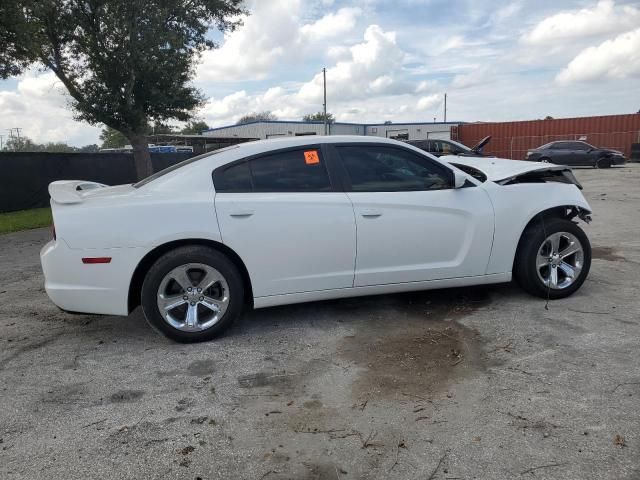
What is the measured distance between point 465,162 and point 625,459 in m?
3.51

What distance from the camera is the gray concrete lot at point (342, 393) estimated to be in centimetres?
247

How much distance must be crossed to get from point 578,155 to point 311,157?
2438 cm

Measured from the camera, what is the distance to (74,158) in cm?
1567

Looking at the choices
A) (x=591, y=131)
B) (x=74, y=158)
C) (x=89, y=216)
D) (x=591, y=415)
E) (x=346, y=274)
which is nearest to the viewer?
(x=591, y=415)

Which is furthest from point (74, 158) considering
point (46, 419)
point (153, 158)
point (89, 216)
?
point (46, 419)

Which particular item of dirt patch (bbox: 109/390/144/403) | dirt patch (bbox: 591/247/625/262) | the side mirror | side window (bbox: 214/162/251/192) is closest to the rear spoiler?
side window (bbox: 214/162/251/192)

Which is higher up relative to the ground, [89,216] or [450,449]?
[89,216]

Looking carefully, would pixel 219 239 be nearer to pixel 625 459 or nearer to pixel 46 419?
pixel 46 419

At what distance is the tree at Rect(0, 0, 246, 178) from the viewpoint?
12.6 metres

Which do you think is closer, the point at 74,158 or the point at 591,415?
the point at 591,415

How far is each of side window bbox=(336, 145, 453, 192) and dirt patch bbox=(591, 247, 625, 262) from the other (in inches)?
127

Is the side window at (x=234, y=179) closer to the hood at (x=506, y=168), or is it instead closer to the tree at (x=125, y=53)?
the hood at (x=506, y=168)

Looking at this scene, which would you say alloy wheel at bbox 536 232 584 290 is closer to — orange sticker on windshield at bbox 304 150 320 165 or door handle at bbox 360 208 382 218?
door handle at bbox 360 208 382 218

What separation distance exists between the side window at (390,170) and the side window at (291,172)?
0.75 ft
